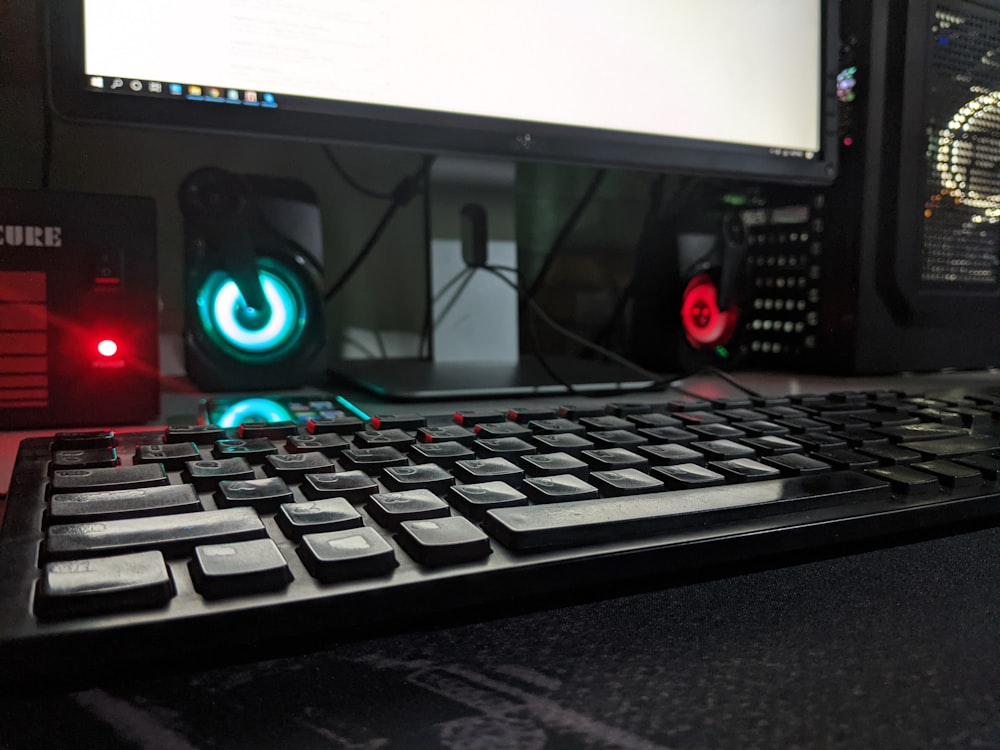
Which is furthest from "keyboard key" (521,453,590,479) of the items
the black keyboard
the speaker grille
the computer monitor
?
the speaker grille

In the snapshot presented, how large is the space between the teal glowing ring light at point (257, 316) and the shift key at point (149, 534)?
406 millimetres

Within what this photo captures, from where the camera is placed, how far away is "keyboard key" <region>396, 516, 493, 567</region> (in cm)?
20

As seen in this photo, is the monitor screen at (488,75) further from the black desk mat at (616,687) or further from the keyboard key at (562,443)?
the black desk mat at (616,687)

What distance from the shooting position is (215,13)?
49 cm

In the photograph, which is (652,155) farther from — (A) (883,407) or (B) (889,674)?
(B) (889,674)

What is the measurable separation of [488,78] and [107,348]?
347mm

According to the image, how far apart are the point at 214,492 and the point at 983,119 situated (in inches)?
35.7

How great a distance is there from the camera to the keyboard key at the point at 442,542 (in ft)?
0.65

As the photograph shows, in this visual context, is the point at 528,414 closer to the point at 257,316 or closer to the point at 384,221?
the point at 257,316

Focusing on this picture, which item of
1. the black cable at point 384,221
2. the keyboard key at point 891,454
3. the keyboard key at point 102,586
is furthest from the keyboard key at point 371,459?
the black cable at point 384,221

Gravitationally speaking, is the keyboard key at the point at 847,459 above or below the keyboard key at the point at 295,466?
below

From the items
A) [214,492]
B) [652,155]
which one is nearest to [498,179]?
[652,155]

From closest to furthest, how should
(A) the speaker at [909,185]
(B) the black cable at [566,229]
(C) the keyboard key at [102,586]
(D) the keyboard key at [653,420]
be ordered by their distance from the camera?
(C) the keyboard key at [102,586], (D) the keyboard key at [653,420], (A) the speaker at [909,185], (B) the black cable at [566,229]

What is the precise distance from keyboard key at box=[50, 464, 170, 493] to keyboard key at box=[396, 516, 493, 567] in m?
0.10
